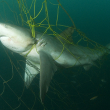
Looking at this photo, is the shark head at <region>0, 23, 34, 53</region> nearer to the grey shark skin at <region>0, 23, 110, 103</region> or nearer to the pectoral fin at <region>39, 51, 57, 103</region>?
the grey shark skin at <region>0, 23, 110, 103</region>

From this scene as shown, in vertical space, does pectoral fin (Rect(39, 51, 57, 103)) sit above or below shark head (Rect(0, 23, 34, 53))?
below

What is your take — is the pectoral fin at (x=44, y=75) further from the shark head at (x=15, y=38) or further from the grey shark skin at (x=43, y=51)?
the shark head at (x=15, y=38)

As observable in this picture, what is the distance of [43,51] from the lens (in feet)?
9.48

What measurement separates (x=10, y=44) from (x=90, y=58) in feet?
9.17

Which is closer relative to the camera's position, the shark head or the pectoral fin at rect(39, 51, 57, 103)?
the pectoral fin at rect(39, 51, 57, 103)

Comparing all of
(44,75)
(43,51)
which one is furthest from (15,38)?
(44,75)

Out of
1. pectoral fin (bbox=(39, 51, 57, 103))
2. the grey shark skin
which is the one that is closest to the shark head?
the grey shark skin

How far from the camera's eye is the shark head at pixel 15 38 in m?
2.38

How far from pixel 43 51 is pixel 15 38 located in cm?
81

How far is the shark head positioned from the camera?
2.38 metres

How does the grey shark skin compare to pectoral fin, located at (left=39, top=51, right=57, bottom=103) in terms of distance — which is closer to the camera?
pectoral fin, located at (left=39, top=51, right=57, bottom=103)

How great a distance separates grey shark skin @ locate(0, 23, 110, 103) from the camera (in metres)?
2.34

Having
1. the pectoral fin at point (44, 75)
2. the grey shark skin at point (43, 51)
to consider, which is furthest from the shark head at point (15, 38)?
the pectoral fin at point (44, 75)

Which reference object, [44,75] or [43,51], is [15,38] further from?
[44,75]
